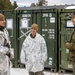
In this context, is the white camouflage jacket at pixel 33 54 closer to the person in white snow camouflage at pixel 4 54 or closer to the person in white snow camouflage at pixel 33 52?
the person in white snow camouflage at pixel 33 52

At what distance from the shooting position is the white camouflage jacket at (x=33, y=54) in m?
6.89

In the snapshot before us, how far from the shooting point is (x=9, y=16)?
35.7 ft

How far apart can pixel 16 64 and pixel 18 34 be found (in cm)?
99

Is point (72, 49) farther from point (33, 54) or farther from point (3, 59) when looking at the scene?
point (33, 54)

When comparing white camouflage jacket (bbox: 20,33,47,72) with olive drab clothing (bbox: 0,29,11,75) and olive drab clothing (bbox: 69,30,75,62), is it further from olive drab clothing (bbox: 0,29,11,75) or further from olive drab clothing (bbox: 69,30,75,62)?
olive drab clothing (bbox: 69,30,75,62)

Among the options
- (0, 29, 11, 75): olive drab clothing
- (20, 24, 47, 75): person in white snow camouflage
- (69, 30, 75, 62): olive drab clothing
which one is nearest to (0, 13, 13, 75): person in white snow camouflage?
(0, 29, 11, 75): olive drab clothing

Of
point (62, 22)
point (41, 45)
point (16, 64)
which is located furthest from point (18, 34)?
point (41, 45)

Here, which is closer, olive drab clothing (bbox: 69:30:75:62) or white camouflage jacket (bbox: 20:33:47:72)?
olive drab clothing (bbox: 69:30:75:62)

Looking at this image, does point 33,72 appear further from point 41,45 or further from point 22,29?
point 22,29

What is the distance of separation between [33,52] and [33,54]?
4cm

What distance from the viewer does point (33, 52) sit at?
22.7ft

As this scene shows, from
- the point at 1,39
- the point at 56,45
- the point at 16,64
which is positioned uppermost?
the point at 1,39

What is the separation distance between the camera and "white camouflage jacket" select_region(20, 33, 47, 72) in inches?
271

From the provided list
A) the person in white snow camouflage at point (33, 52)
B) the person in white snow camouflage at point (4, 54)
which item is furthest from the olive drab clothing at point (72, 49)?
the person in white snow camouflage at point (33, 52)
